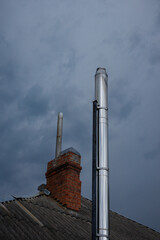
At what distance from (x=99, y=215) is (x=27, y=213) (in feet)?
9.43

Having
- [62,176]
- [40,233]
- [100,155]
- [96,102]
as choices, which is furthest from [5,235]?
[62,176]

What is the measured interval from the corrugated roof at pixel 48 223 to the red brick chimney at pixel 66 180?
25cm

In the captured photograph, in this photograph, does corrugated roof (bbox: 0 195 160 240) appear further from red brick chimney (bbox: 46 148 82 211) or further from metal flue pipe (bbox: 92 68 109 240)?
metal flue pipe (bbox: 92 68 109 240)

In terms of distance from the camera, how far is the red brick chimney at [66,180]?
30.2 feet

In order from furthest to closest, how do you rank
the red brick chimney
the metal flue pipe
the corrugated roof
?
the red brick chimney
the corrugated roof
the metal flue pipe

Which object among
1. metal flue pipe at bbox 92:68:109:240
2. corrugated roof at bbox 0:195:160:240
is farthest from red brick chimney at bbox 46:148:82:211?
metal flue pipe at bbox 92:68:109:240

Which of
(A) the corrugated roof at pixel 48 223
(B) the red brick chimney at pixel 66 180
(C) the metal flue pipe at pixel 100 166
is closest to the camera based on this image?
(C) the metal flue pipe at pixel 100 166

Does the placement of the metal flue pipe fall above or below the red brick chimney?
below

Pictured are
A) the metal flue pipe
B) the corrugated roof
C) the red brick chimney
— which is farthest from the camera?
the red brick chimney

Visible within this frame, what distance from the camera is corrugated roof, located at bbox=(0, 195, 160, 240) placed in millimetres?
5773

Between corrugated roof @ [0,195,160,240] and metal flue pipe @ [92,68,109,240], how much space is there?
1685 millimetres

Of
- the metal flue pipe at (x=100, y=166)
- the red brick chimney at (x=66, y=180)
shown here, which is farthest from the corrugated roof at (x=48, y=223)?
the metal flue pipe at (x=100, y=166)

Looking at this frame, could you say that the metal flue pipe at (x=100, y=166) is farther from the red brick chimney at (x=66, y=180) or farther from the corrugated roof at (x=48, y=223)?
the red brick chimney at (x=66, y=180)

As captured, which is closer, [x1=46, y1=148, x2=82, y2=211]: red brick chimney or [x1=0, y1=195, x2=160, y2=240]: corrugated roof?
[x1=0, y1=195, x2=160, y2=240]: corrugated roof
